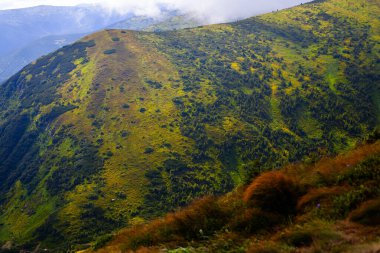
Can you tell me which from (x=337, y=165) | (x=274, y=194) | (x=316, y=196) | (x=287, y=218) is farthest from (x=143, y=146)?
(x=287, y=218)

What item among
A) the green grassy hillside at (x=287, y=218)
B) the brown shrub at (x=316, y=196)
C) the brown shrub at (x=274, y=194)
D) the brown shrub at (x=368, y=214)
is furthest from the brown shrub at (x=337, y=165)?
the brown shrub at (x=368, y=214)

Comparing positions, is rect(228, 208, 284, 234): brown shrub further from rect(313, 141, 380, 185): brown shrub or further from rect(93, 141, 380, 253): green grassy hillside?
rect(313, 141, 380, 185): brown shrub

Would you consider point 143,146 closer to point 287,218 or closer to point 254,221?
point 254,221

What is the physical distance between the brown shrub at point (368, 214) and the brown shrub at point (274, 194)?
2.80 metres

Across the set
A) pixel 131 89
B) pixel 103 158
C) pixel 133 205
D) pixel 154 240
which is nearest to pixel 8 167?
pixel 103 158

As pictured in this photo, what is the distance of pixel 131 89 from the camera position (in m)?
195

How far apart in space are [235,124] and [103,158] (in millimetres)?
62948

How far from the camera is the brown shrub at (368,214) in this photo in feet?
39.6

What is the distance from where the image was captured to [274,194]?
15023 mm

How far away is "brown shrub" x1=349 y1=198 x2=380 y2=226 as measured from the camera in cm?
1207

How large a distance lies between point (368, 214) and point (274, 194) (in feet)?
12.2

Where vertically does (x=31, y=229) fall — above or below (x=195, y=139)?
below

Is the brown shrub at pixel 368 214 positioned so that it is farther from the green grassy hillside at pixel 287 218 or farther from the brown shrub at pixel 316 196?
the brown shrub at pixel 316 196

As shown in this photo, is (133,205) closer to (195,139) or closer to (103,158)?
(103,158)
